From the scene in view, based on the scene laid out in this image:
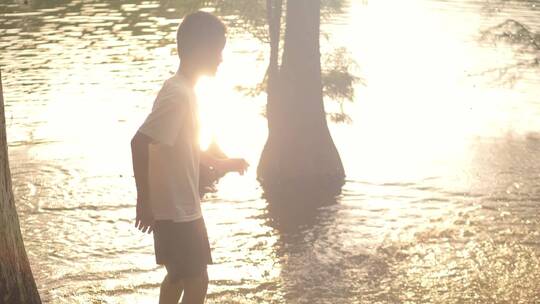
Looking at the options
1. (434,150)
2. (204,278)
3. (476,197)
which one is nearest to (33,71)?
Result: (434,150)

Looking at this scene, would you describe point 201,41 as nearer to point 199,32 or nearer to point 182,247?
point 199,32

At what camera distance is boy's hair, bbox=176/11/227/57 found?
460 cm

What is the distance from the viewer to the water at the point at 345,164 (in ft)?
26.8

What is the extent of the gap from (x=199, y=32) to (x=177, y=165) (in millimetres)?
705

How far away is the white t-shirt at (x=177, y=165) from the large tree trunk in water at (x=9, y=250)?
57.6 inches

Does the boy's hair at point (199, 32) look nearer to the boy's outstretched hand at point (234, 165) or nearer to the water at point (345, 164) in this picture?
the water at point (345, 164)

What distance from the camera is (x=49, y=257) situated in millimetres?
9000

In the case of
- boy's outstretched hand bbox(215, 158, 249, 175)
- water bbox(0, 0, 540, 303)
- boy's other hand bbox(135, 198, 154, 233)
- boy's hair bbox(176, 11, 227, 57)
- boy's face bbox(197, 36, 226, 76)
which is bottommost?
water bbox(0, 0, 540, 303)

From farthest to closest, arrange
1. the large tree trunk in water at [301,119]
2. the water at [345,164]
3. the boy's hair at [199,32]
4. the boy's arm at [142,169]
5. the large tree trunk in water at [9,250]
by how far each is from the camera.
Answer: the large tree trunk in water at [301,119]
the water at [345,164]
the large tree trunk in water at [9,250]
the boy's hair at [199,32]
the boy's arm at [142,169]

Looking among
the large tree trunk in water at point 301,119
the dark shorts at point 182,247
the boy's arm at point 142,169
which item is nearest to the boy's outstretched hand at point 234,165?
the dark shorts at point 182,247

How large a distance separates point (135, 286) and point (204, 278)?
10.6ft

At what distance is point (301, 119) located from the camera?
504 inches

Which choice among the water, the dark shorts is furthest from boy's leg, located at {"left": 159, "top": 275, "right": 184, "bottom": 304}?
the water

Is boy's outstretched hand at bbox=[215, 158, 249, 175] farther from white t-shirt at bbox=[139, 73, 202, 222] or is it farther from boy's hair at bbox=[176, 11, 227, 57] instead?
boy's hair at bbox=[176, 11, 227, 57]
